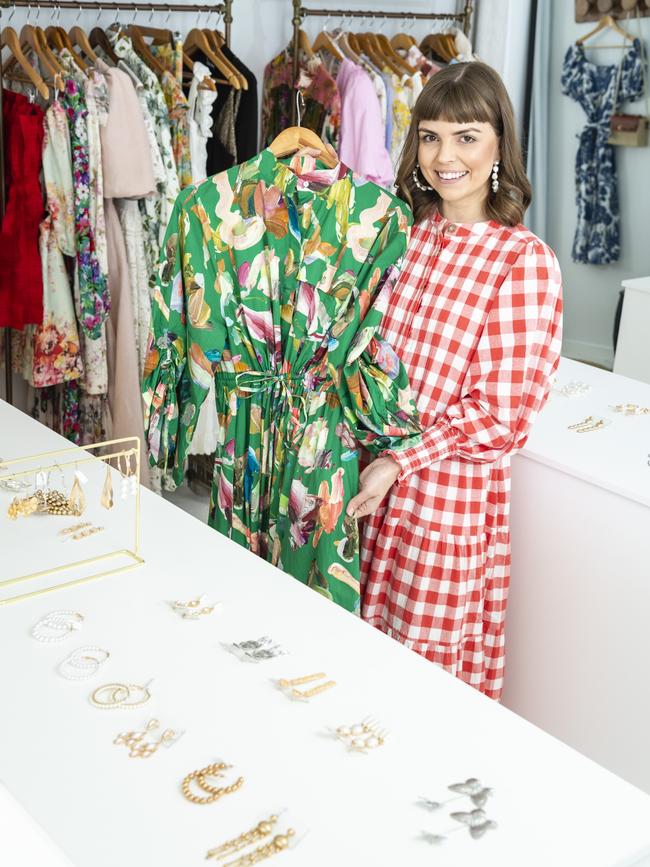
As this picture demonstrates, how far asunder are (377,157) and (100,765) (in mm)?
2976

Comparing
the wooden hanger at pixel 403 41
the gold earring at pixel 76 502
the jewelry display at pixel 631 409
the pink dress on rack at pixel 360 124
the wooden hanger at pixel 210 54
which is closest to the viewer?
the gold earring at pixel 76 502

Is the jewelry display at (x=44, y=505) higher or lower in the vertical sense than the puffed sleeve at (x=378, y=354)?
lower

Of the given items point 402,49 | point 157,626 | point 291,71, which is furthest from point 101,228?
point 157,626

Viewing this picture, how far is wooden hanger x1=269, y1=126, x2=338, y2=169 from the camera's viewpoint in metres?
1.97

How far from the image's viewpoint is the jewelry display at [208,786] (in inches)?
44.3

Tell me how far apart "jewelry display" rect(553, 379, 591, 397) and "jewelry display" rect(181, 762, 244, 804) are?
180 cm

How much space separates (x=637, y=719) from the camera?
2.13 metres

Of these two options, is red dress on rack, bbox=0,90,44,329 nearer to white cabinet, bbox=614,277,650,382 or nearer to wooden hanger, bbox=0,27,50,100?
wooden hanger, bbox=0,27,50,100

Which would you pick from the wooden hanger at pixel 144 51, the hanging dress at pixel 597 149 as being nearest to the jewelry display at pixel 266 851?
the wooden hanger at pixel 144 51

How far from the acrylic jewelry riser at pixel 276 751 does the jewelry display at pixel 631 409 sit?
52.4 inches

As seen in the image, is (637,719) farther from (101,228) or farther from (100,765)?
(101,228)

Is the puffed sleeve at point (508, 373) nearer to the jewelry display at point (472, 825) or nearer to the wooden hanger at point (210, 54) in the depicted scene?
the jewelry display at point (472, 825)

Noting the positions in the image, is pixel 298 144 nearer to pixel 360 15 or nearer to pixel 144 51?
pixel 144 51

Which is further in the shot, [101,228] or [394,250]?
[101,228]
